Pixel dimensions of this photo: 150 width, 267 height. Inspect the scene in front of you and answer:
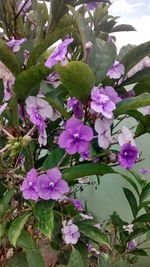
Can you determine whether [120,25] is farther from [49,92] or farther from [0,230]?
[0,230]

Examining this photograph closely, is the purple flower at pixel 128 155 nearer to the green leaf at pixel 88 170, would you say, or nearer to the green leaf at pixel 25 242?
the green leaf at pixel 88 170

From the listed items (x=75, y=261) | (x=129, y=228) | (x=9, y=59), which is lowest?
(x=129, y=228)

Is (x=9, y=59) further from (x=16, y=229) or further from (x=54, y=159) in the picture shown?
(x=16, y=229)

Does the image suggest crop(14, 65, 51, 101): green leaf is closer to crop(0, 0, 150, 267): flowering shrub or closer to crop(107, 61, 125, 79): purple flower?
crop(0, 0, 150, 267): flowering shrub

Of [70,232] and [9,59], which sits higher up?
[9,59]

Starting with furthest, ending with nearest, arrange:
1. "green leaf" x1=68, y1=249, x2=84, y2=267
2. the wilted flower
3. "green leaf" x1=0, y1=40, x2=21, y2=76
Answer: the wilted flower, "green leaf" x1=68, y1=249, x2=84, y2=267, "green leaf" x1=0, y1=40, x2=21, y2=76

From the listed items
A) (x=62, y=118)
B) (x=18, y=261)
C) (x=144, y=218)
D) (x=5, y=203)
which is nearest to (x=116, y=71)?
(x=62, y=118)

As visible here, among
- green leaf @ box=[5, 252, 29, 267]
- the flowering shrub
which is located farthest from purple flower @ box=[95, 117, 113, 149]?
green leaf @ box=[5, 252, 29, 267]
